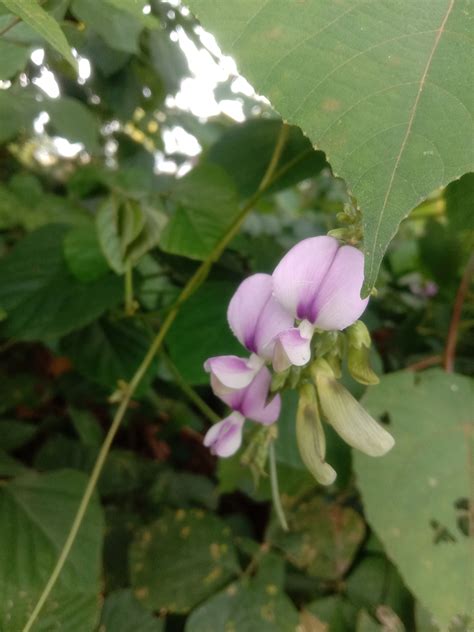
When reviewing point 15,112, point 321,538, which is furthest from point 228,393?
point 15,112

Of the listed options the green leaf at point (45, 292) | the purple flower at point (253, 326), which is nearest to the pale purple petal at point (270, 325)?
the purple flower at point (253, 326)

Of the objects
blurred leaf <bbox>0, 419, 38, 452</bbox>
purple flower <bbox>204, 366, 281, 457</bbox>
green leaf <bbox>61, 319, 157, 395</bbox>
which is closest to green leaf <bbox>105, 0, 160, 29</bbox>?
purple flower <bbox>204, 366, 281, 457</bbox>

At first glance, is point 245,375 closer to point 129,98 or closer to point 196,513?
point 196,513

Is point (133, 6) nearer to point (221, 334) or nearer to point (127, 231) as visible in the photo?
point (127, 231)

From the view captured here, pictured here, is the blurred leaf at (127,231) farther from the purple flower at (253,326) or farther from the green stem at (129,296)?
the purple flower at (253,326)

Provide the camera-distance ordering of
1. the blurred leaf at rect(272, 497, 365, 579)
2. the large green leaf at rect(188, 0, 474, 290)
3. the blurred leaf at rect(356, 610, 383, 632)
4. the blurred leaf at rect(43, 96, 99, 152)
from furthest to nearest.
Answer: the blurred leaf at rect(43, 96, 99, 152) < the blurred leaf at rect(272, 497, 365, 579) < the blurred leaf at rect(356, 610, 383, 632) < the large green leaf at rect(188, 0, 474, 290)

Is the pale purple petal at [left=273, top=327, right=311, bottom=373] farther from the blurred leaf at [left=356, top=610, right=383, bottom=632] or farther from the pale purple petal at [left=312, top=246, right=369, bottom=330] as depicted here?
the blurred leaf at [left=356, top=610, right=383, bottom=632]
